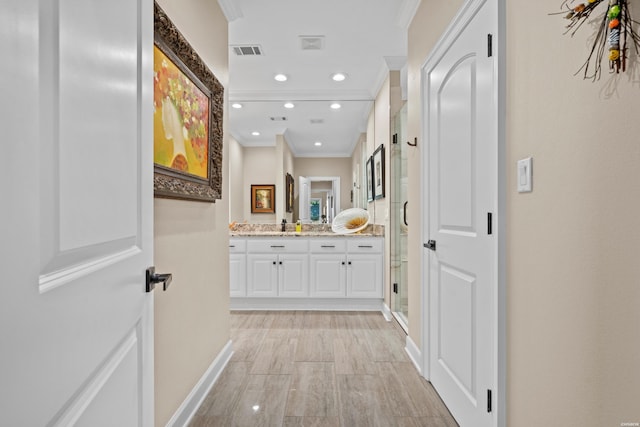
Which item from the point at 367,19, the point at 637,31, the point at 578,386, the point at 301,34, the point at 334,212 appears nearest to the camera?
the point at 637,31

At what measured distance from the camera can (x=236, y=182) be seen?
4258 mm

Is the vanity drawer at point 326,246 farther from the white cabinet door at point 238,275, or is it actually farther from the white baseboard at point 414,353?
the white baseboard at point 414,353

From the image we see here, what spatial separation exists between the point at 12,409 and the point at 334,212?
15.1 ft

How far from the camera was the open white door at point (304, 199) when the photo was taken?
4.80 m

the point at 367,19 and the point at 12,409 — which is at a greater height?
the point at 367,19

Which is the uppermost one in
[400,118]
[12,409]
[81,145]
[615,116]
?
[400,118]

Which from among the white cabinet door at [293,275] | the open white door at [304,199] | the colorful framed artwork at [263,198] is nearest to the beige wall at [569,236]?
the white cabinet door at [293,275]

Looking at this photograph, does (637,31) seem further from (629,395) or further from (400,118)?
(400,118)

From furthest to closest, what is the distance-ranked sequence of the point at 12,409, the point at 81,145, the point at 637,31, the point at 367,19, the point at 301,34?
1. the point at 301,34
2. the point at 367,19
3. the point at 637,31
4. the point at 81,145
5. the point at 12,409

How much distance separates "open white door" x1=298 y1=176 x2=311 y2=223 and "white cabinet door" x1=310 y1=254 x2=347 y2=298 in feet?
3.73

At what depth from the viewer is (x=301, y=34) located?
2791mm

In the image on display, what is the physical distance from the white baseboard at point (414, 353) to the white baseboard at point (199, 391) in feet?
4.31

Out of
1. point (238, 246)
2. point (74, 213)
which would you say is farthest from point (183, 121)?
point (238, 246)

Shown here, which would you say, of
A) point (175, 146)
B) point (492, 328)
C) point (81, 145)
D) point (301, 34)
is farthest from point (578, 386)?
point (301, 34)
